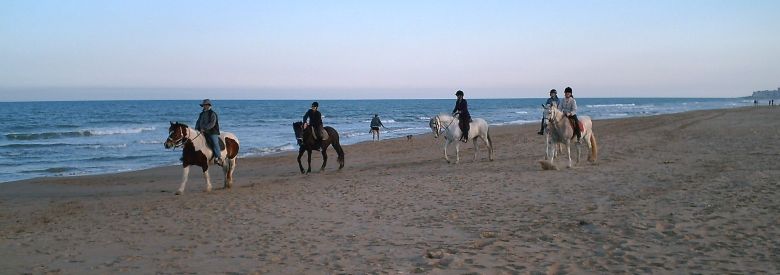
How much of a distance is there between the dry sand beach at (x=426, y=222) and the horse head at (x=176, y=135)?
109 centimetres

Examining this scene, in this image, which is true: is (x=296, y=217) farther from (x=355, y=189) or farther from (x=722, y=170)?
(x=722, y=170)

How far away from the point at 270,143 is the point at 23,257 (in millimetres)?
22434

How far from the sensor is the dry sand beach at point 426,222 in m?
5.70

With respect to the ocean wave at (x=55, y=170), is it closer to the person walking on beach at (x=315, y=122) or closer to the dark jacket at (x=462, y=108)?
the person walking on beach at (x=315, y=122)

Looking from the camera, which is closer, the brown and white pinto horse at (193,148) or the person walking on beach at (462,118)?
the brown and white pinto horse at (193,148)

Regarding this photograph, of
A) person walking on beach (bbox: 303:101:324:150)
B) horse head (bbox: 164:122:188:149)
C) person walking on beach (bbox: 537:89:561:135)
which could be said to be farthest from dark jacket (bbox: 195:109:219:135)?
person walking on beach (bbox: 537:89:561:135)

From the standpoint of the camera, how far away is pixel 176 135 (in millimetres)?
10805

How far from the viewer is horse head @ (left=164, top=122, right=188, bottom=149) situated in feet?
35.2

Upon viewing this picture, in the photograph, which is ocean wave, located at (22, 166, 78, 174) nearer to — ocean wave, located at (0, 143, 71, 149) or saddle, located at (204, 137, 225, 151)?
saddle, located at (204, 137, 225, 151)

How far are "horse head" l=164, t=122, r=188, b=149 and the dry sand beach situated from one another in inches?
42.8

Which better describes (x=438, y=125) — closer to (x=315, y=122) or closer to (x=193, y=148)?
(x=315, y=122)

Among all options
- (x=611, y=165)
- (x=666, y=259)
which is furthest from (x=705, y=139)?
(x=666, y=259)

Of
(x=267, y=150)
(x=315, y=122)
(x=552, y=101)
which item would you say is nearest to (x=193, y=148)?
(x=315, y=122)

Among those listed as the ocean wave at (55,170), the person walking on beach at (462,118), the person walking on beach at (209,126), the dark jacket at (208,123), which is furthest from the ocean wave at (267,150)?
the dark jacket at (208,123)
